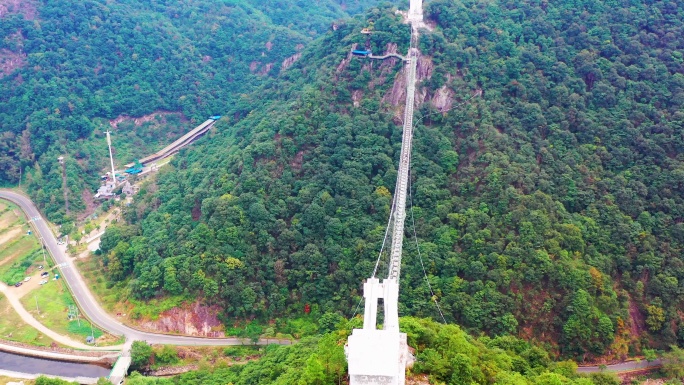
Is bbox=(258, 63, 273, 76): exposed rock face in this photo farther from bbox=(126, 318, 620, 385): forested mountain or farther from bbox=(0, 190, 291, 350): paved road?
bbox=(126, 318, 620, 385): forested mountain

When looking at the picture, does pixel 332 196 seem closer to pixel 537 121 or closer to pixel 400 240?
pixel 400 240

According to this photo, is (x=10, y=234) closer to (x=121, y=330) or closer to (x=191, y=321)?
(x=121, y=330)

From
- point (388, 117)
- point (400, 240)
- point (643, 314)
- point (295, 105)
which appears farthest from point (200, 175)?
point (643, 314)

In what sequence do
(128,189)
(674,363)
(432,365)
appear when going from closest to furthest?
(432,365), (674,363), (128,189)

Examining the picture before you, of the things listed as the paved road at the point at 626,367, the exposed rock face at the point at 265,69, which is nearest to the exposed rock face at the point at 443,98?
the paved road at the point at 626,367

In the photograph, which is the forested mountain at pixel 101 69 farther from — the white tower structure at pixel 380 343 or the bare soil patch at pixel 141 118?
the white tower structure at pixel 380 343

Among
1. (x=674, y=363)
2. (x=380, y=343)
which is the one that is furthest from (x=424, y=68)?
(x=380, y=343)
